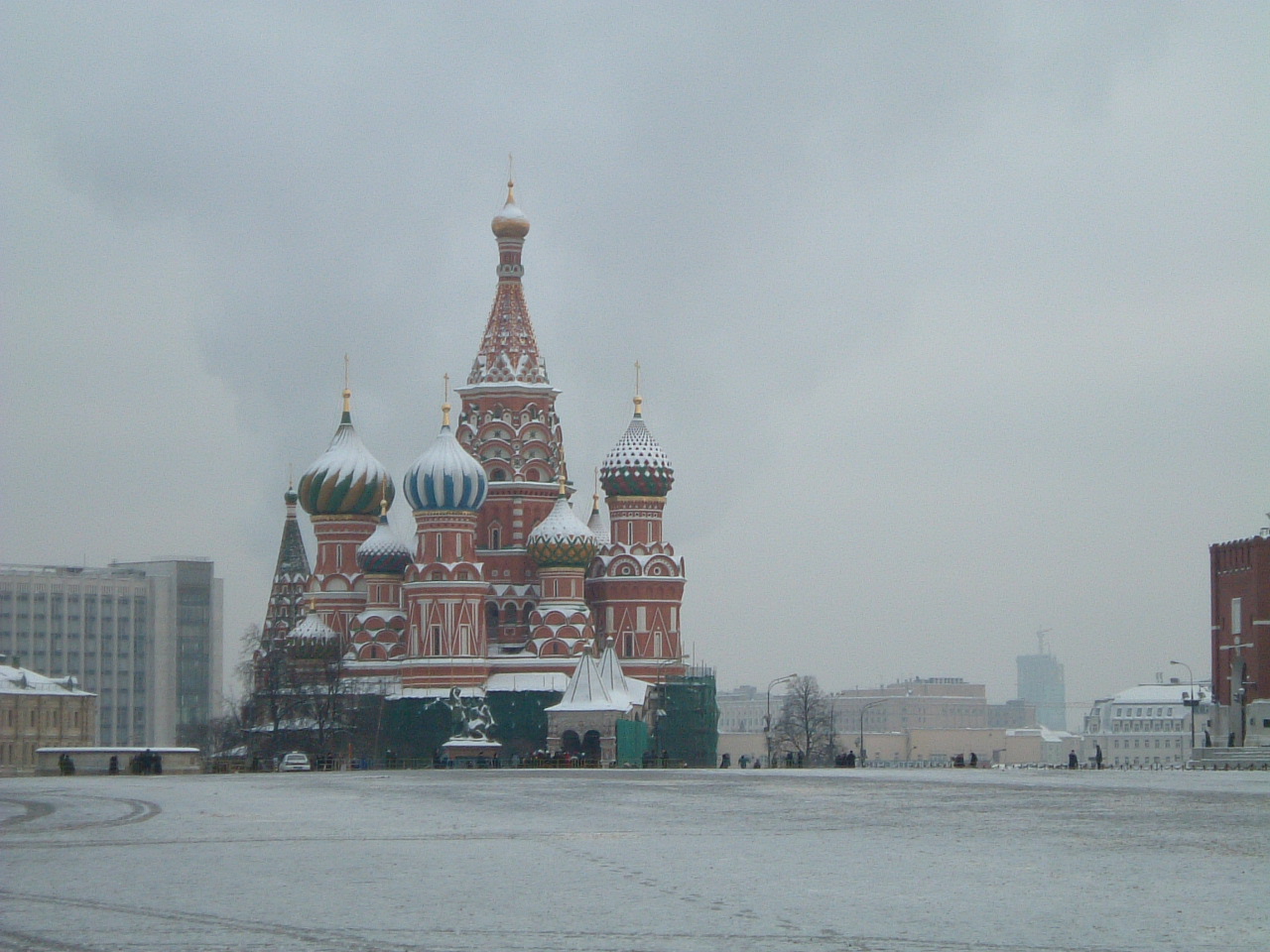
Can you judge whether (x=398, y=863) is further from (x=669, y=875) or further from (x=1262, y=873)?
(x=1262, y=873)

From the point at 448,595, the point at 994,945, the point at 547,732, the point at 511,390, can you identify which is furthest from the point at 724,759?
the point at 994,945

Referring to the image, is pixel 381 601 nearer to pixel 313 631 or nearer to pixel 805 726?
pixel 313 631

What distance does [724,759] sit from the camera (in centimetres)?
6369

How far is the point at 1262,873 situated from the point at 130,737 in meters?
106

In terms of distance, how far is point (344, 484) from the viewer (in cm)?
7738

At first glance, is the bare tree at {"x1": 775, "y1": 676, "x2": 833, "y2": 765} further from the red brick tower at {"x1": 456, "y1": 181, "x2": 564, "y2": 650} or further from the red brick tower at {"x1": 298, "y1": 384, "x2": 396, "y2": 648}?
the red brick tower at {"x1": 298, "y1": 384, "x2": 396, "y2": 648}

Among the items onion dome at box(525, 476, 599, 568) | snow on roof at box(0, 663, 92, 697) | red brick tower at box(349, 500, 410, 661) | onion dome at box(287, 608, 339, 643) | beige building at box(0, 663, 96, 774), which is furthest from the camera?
snow on roof at box(0, 663, 92, 697)

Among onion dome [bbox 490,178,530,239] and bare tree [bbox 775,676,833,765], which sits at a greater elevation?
onion dome [bbox 490,178,530,239]

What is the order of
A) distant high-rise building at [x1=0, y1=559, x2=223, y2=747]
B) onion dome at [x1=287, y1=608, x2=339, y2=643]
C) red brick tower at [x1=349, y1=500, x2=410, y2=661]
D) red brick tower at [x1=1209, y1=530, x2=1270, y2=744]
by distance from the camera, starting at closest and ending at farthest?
1. red brick tower at [x1=1209, y1=530, x2=1270, y2=744]
2. red brick tower at [x1=349, y1=500, x2=410, y2=661]
3. onion dome at [x1=287, y1=608, x2=339, y2=643]
4. distant high-rise building at [x1=0, y1=559, x2=223, y2=747]

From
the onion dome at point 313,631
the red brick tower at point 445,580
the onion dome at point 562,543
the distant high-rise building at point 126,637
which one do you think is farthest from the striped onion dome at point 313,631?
the distant high-rise building at point 126,637

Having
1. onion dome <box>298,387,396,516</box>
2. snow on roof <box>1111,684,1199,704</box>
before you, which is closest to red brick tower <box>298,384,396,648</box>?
onion dome <box>298,387,396,516</box>

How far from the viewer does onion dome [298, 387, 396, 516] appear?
77.4m

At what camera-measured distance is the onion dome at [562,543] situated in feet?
237

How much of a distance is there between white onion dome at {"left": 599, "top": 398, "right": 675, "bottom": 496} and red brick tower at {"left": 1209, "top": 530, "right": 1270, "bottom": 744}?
70.5 feet
